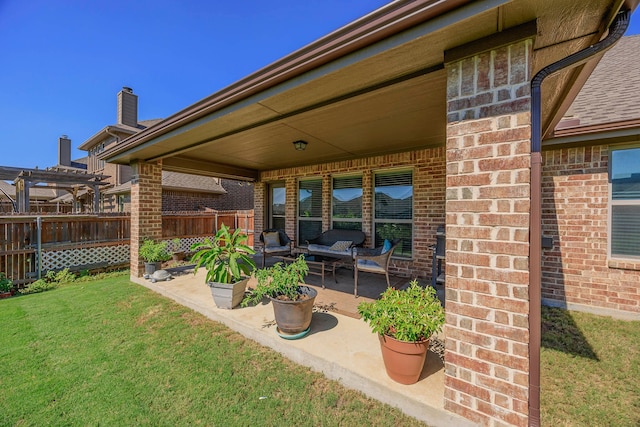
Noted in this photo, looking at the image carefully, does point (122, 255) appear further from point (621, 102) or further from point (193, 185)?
point (621, 102)

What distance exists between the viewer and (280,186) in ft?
25.3

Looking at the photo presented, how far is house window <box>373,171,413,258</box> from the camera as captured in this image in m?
5.34

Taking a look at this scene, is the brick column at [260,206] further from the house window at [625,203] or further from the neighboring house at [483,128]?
the house window at [625,203]

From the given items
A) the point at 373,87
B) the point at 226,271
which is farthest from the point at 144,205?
the point at 373,87

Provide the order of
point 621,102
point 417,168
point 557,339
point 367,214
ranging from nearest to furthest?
point 557,339 → point 621,102 → point 417,168 → point 367,214

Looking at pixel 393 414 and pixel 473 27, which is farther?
pixel 393 414

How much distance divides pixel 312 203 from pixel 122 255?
217 inches

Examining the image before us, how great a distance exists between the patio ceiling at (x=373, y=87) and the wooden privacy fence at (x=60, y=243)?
2.92 m

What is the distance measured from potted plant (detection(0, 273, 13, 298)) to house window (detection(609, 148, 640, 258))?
34.1 ft

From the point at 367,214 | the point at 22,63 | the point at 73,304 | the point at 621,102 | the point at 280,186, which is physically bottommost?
the point at 73,304

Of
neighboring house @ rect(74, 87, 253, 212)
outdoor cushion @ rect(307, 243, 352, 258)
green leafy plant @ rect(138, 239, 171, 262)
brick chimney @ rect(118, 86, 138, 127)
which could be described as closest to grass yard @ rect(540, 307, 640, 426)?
outdoor cushion @ rect(307, 243, 352, 258)

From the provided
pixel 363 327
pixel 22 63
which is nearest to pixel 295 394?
pixel 363 327

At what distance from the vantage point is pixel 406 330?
1.99 metres

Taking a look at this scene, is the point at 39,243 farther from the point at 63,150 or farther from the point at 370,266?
the point at 63,150
